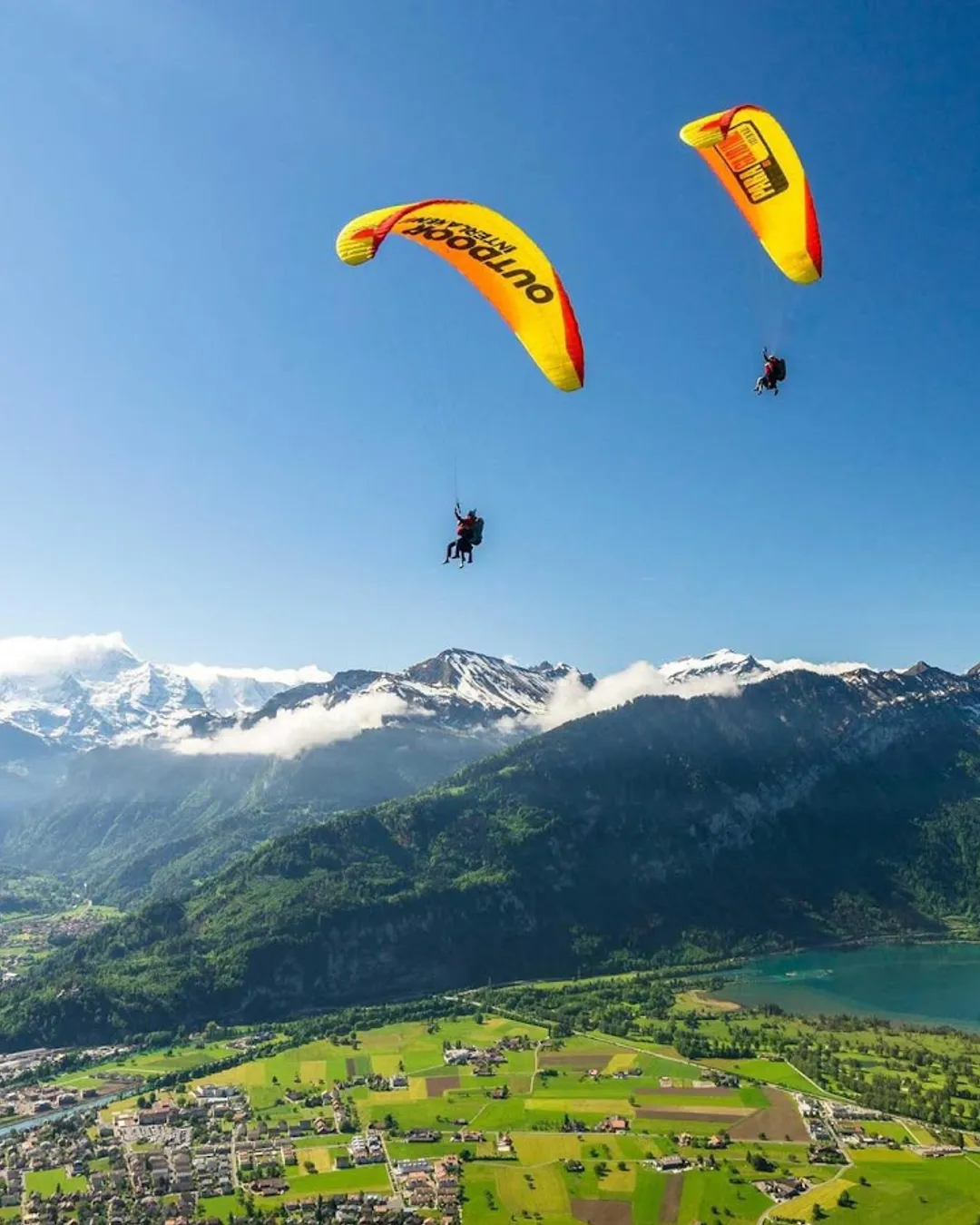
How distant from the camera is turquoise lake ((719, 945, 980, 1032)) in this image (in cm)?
14525

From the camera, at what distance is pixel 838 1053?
376ft

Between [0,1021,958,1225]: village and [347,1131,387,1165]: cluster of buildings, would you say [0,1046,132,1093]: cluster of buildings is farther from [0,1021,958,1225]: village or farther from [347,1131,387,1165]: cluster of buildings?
[347,1131,387,1165]: cluster of buildings

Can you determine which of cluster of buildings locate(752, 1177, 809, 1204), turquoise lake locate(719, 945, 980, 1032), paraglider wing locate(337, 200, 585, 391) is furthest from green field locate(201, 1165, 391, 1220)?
turquoise lake locate(719, 945, 980, 1032)

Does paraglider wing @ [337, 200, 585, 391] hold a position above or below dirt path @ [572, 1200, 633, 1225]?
above

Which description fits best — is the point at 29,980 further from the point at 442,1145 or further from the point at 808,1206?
the point at 808,1206

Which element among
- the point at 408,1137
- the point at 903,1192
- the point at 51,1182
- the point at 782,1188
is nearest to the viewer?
the point at 782,1188

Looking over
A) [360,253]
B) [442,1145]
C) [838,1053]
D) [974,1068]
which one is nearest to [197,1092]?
[442,1145]

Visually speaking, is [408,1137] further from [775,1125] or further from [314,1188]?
[775,1125]

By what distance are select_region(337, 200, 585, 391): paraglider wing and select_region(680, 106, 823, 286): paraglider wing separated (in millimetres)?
7168

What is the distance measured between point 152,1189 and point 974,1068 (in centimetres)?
9464

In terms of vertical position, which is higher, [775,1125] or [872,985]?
[775,1125]

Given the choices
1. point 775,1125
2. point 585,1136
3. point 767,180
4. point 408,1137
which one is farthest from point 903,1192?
point 767,180

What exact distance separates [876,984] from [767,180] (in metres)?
172

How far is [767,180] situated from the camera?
3284 cm
